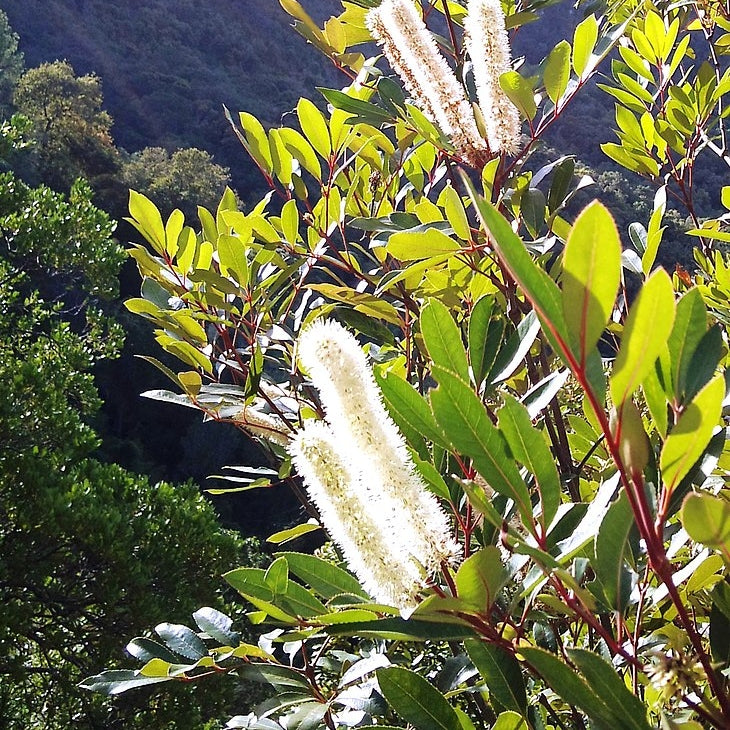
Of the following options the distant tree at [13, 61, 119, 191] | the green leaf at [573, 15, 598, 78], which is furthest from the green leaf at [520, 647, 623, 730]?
the distant tree at [13, 61, 119, 191]

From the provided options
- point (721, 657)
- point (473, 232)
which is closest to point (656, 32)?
point (473, 232)

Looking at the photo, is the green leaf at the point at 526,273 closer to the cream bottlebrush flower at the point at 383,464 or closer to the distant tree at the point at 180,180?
the cream bottlebrush flower at the point at 383,464

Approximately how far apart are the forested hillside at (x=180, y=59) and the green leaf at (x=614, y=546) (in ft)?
58.3

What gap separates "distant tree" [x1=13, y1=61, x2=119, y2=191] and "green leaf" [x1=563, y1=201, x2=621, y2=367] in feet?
46.3

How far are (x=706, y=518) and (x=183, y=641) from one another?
694 millimetres

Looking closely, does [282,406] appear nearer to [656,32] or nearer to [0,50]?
[656,32]

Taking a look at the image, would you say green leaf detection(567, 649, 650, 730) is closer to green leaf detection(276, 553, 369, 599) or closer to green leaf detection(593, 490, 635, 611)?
green leaf detection(593, 490, 635, 611)

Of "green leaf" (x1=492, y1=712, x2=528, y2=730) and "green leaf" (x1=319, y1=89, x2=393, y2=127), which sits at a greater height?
"green leaf" (x1=319, y1=89, x2=393, y2=127)

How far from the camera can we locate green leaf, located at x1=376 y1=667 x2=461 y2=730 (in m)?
0.49

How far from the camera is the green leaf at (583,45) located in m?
0.86

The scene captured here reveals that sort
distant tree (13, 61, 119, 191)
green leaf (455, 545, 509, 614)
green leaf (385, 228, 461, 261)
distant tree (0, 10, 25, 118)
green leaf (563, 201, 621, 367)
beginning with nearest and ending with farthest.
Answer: green leaf (563, 201, 621, 367) → green leaf (455, 545, 509, 614) → green leaf (385, 228, 461, 261) → distant tree (13, 61, 119, 191) → distant tree (0, 10, 25, 118)

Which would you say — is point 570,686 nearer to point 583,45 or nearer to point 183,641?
point 183,641

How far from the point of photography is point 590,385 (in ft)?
1.11

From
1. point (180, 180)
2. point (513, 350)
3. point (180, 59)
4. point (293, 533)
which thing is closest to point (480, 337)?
point (513, 350)
